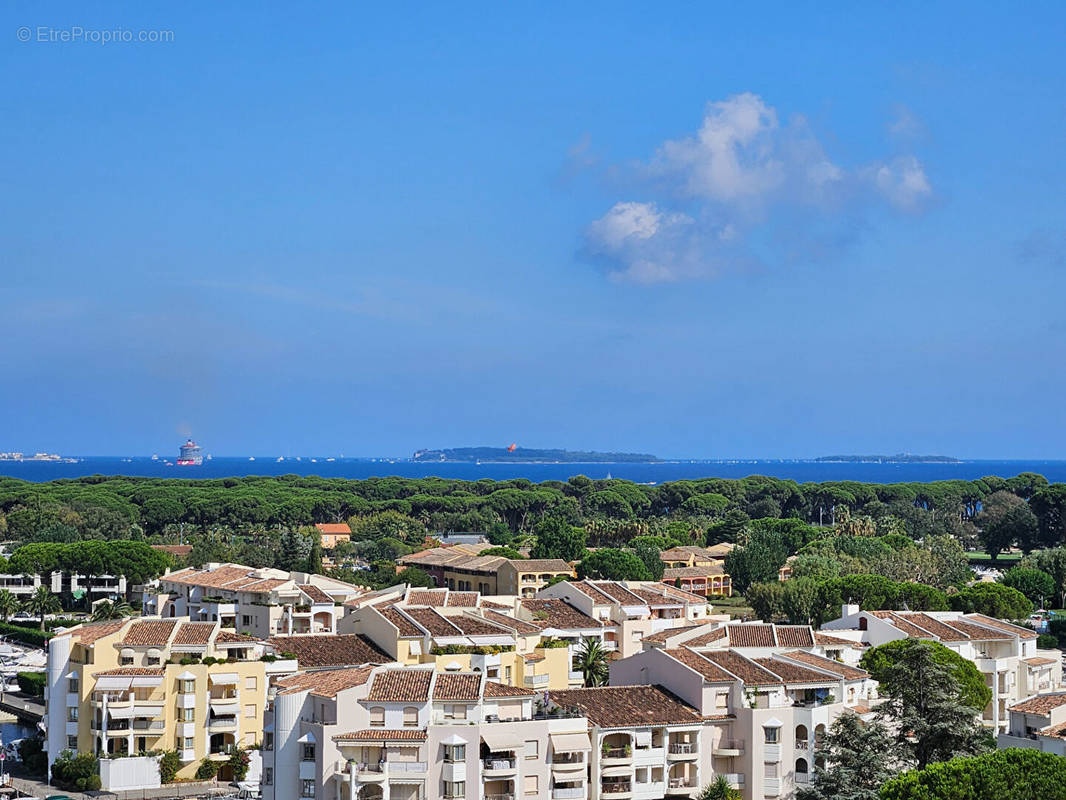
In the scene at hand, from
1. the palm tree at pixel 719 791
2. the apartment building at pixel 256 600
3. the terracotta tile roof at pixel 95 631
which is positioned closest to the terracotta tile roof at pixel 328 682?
the terracotta tile roof at pixel 95 631

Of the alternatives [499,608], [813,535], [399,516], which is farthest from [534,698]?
[399,516]

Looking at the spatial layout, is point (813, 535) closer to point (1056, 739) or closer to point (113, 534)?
point (113, 534)

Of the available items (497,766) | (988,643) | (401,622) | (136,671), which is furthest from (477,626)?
(988,643)

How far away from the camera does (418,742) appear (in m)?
35.9

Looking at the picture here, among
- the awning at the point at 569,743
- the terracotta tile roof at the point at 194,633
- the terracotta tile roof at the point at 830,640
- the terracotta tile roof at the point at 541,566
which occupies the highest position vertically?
the terracotta tile roof at the point at 194,633

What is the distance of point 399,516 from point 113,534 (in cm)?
2939

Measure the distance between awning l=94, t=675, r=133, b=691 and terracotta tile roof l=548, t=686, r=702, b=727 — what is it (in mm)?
14247

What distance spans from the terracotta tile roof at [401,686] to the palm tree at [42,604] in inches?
1828

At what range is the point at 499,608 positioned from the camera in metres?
61.1

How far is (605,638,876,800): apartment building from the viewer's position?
3875 centimetres

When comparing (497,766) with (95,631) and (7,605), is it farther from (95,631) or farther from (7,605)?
(7,605)

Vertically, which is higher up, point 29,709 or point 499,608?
point 499,608

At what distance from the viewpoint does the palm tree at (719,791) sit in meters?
38.7

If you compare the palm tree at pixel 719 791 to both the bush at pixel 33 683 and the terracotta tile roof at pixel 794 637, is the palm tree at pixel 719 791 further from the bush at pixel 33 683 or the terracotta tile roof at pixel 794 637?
the bush at pixel 33 683
